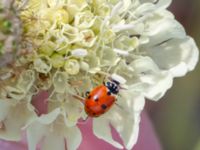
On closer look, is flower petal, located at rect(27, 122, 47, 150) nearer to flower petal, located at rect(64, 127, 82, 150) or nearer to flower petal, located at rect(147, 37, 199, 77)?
flower petal, located at rect(64, 127, 82, 150)

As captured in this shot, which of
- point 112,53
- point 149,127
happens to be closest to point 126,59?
point 112,53

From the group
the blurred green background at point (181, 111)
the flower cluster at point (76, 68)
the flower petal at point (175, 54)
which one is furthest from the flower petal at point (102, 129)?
the blurred green background at point (181, 111)

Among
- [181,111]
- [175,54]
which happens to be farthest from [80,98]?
[181,111]

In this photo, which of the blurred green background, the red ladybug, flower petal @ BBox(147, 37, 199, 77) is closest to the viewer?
the red ladybug

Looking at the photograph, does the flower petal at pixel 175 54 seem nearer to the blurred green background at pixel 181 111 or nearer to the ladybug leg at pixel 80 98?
the ladybug leg at pixel 80 98

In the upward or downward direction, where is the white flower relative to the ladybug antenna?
downward

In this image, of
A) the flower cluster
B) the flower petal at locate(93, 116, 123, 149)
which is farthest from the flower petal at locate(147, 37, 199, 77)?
the flower petal at locate(93, 116, 123, 149)
